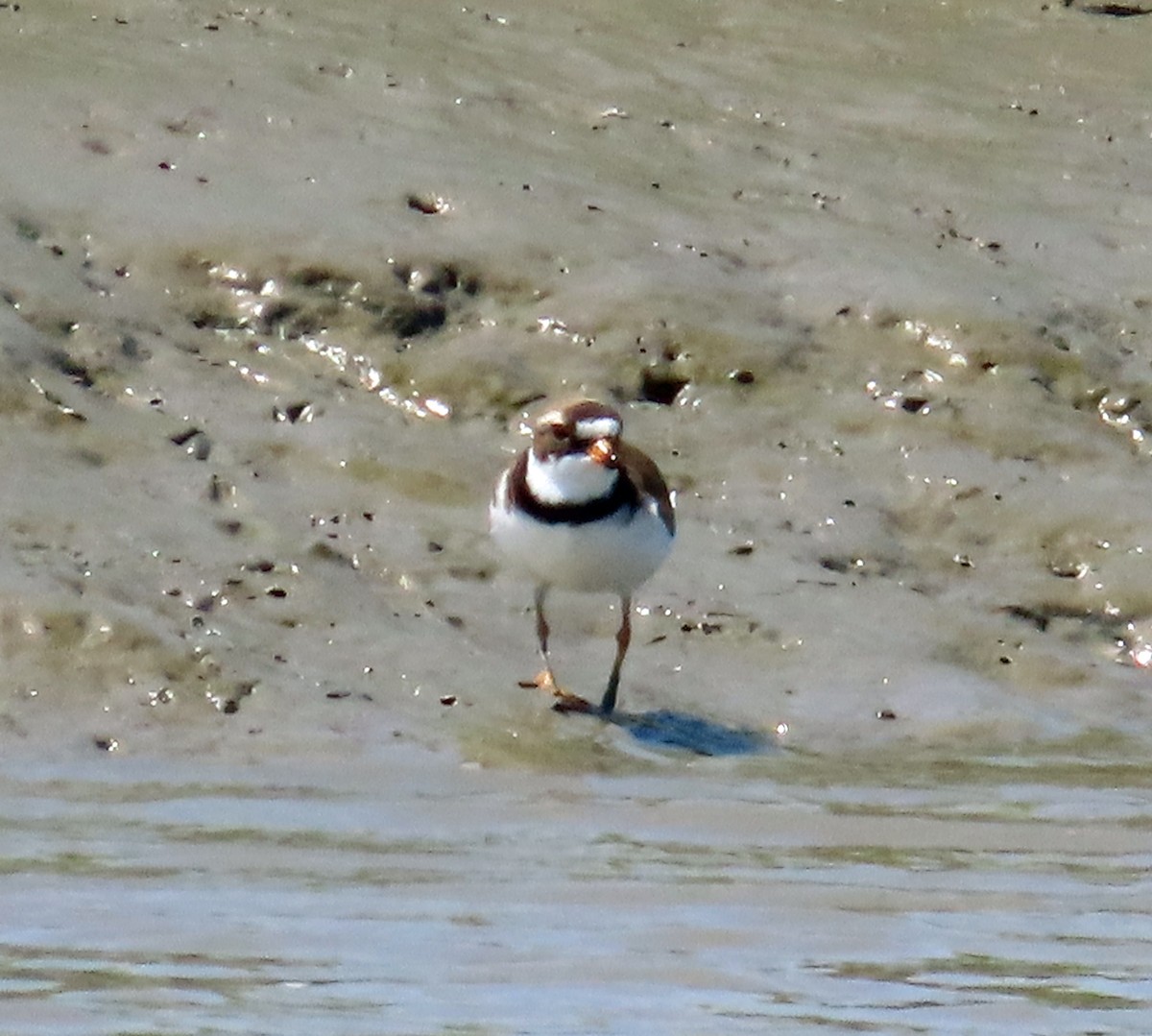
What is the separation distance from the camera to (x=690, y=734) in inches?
380

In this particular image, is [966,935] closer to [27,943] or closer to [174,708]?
[27,943]

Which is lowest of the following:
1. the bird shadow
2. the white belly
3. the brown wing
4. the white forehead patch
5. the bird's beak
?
the bird shadow

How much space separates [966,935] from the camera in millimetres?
7141

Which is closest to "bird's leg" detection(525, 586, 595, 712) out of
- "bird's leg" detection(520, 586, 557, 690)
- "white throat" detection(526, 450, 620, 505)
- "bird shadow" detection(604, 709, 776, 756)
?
"bird's leg" detection(520, 586, 557, 690)

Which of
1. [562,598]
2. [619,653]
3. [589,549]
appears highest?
[589,549]

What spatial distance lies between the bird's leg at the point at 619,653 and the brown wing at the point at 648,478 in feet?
→ 1.00

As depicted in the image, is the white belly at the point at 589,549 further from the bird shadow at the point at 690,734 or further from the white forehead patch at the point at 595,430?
the bird shadow at the point at 690,734

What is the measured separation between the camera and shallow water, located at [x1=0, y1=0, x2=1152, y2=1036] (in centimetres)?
702

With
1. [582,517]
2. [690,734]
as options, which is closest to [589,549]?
[582,517]

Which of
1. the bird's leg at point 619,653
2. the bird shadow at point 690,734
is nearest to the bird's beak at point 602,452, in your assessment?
the bird's leg at point 619,653

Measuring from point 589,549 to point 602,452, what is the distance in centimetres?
32

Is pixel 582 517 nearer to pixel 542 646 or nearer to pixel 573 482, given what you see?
pixel 573 482

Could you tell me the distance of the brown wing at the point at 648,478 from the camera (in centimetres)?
1016

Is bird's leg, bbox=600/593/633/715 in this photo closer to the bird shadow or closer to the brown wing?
the bird shadow
